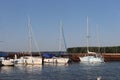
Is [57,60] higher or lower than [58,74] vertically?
higher

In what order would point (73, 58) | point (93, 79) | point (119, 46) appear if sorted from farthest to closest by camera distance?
1. point (119, 46)
2. point (73, 58)
3. point (93, 79)

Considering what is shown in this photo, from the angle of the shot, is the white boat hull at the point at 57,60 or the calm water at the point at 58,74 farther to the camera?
the white boat hull at the point at 57,60

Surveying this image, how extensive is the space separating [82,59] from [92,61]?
4986 mm

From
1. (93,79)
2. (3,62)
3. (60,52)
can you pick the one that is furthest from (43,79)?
(60,52)

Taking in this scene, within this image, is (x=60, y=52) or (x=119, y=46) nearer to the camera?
(x=60, y=52)

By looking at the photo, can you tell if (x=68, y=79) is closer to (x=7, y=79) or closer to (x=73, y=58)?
(x=7, y=79)

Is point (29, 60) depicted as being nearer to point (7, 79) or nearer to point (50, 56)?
point (50, 56)

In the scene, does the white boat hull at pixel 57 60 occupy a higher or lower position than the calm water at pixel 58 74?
higher

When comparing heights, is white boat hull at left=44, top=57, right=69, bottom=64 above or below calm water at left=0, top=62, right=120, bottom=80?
A: above

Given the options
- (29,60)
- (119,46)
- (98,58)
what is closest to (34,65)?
(29,60)

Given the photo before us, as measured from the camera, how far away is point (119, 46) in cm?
17275

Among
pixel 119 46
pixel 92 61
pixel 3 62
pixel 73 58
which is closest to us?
pixel 3 62

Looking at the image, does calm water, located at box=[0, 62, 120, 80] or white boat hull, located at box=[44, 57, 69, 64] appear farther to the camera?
white boat hull, located at box=[44, 57, 69, 64]

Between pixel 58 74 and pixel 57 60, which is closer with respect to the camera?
pixel 58 74
